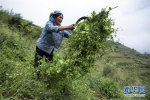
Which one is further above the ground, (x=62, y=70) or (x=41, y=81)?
(x=62, y=70)

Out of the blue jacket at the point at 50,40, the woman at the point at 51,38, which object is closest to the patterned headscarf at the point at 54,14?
the woman at the point at 51,38

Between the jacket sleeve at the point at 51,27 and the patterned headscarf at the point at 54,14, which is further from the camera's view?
the patterned headscarf at the point at 54,14

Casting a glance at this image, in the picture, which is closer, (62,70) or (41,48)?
(62,70)

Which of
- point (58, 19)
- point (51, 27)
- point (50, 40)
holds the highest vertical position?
point (58, 19)

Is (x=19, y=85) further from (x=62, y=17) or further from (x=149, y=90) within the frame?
(x=149, y=90)

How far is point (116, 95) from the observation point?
664 centimetres

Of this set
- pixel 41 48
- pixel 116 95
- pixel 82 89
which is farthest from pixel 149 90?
pixel 41 48

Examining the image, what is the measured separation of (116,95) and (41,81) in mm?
3885

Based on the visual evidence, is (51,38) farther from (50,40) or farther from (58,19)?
(58,19)

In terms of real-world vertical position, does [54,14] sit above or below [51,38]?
above

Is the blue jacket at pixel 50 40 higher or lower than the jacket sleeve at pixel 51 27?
lower

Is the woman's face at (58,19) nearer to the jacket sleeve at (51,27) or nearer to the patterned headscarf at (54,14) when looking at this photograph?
the patterned headscarf at (54,14)

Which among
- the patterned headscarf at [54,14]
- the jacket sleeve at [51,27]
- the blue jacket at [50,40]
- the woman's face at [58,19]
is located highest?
the patterned headscarf at [54,14]

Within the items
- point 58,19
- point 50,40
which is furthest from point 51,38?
point 58,19
